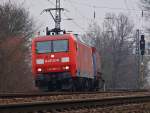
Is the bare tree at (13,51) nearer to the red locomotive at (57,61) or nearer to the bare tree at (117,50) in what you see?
the red locomotive at (57,61)

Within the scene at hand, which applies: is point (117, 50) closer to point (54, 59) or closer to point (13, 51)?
point (13, 51)

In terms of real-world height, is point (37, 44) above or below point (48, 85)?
above

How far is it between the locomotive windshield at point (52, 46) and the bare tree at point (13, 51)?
9629mm

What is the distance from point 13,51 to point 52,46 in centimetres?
1550

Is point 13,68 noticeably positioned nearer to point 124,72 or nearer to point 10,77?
point 10,77

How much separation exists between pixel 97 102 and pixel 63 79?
11.6 m

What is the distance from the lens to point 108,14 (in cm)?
10119

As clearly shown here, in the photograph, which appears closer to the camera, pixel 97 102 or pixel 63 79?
pixel 97 102

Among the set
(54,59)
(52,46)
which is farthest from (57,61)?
(52,46)

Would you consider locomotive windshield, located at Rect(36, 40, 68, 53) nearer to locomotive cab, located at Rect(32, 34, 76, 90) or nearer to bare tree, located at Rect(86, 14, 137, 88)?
locomotive cab, located at Rect(32, 34, 76, 90)

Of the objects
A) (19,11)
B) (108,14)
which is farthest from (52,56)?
(108,14)

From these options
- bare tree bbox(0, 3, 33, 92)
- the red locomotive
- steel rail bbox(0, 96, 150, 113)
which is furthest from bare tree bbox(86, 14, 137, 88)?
steel rail bbox(0, 96, 150, 113)

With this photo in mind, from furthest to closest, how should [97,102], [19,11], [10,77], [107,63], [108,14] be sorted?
[108,14]
[107,63]
[19,11]
[10,77]
[97,102]

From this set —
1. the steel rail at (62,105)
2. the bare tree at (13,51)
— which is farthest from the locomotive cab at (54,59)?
the bare tree at (13,51)
